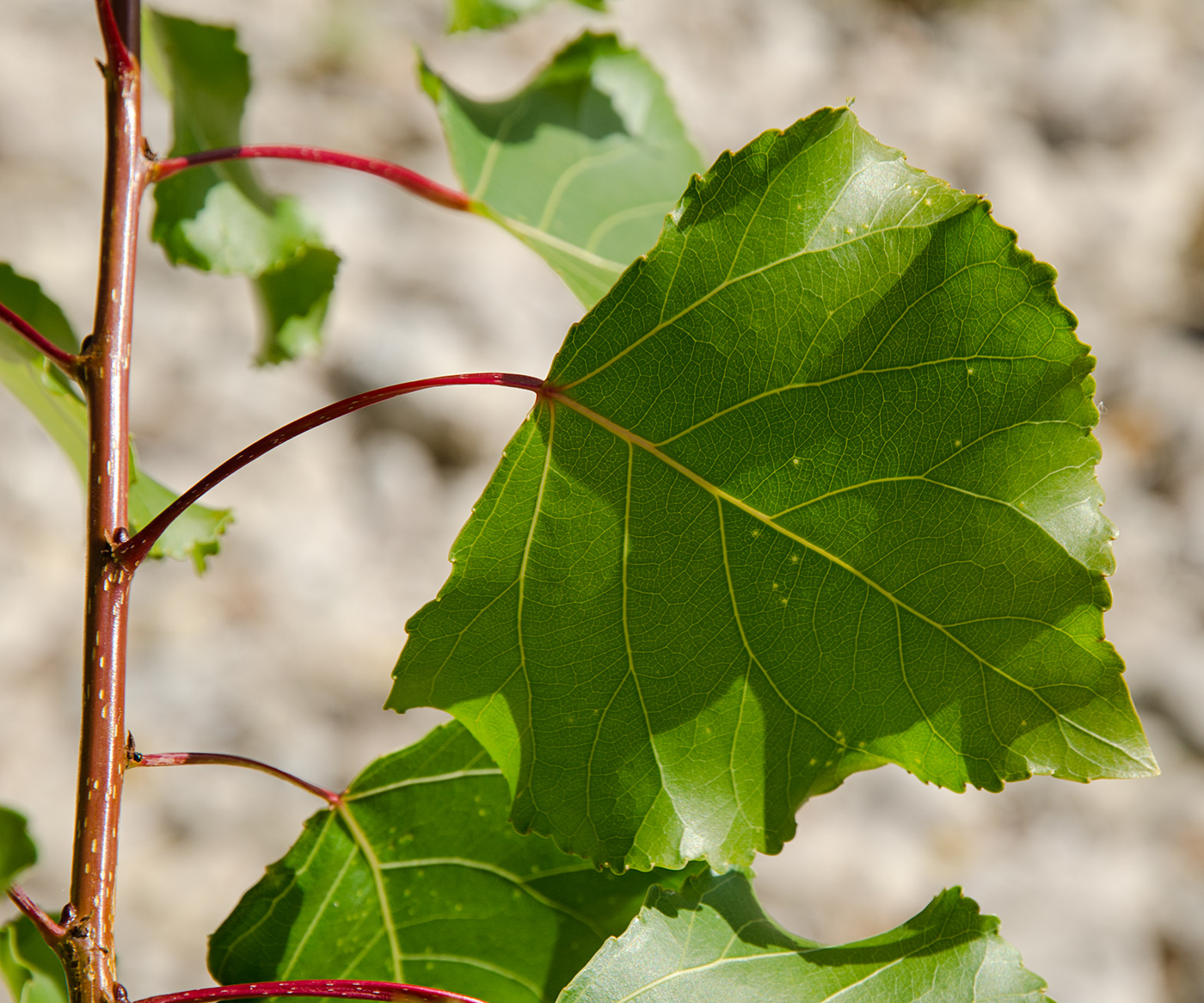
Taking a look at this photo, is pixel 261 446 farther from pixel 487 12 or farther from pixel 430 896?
pixel 487 12

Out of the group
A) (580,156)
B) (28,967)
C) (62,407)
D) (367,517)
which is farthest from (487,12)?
(367,517)

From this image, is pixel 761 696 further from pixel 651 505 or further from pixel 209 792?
pixel 209 792

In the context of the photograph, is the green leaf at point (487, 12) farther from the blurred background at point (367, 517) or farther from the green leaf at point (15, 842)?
the blurred background at point (367, 517)

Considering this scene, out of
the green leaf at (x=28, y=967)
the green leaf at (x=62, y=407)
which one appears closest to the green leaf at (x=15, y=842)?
the green leaf at (x=28, y=967)

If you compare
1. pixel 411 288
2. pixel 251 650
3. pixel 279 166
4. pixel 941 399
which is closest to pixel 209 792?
pixel 251 650

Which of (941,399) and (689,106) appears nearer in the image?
(941,399)

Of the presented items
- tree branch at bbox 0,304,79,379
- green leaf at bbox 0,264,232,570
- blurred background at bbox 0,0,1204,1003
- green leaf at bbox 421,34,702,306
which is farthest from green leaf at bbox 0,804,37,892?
blurred background at bbox 0,0,1204,1003
